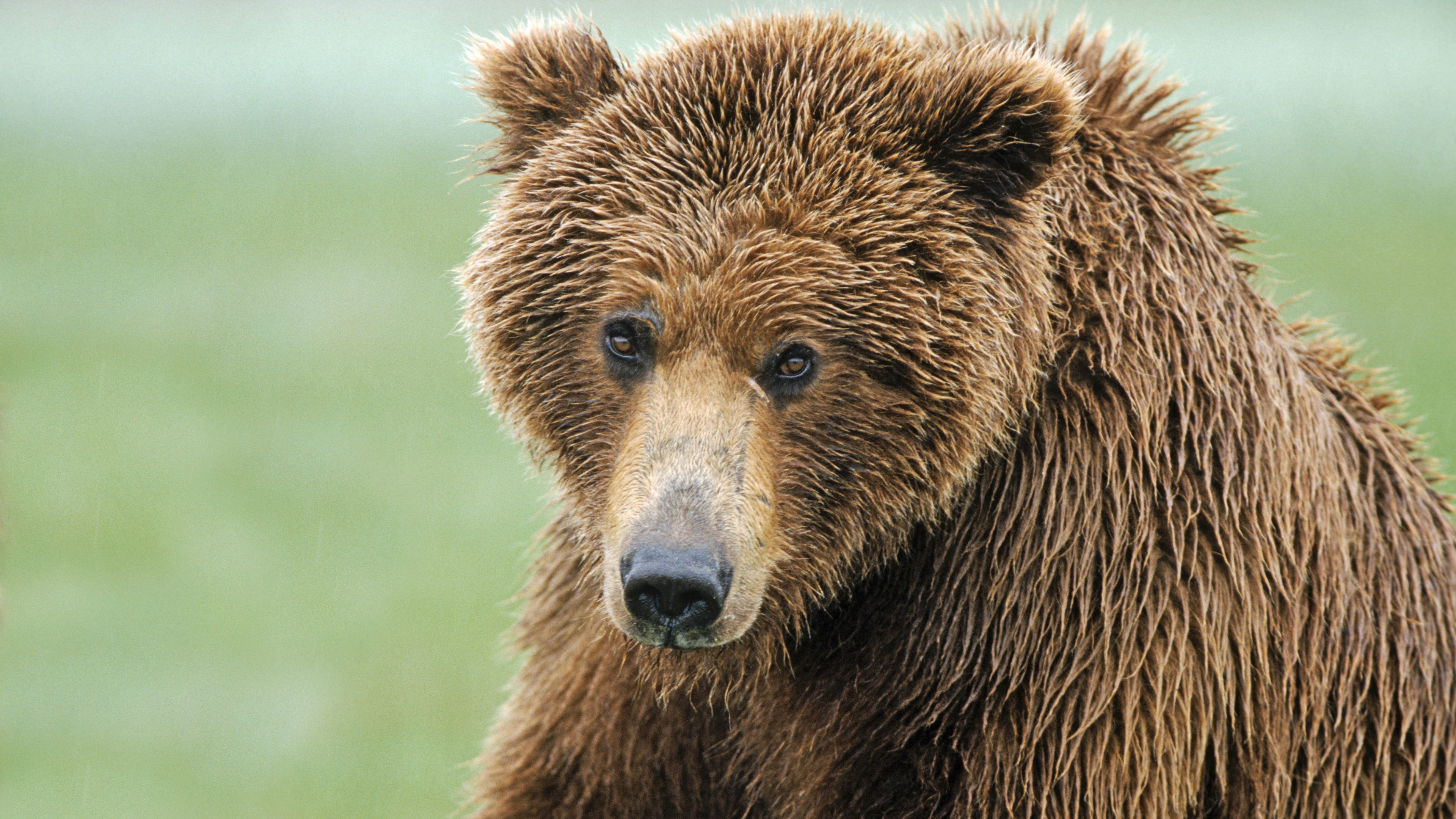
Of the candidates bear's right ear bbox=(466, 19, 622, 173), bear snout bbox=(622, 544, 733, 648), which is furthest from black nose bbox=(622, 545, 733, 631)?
bear's right ear bbox=(466, 19, 622, 173)

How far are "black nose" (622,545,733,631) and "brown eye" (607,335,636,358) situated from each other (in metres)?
0.57

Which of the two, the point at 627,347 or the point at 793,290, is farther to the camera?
the point at 627,347

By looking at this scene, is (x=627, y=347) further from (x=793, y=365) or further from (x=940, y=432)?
(x=940, y=432)

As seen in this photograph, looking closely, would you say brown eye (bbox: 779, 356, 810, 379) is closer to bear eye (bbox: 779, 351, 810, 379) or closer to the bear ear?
bear eye (bbox: 779, 351, 810, 379)

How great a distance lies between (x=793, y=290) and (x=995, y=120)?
643mm

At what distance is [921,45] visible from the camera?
4223 millimetres

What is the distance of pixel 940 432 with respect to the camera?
153 inches

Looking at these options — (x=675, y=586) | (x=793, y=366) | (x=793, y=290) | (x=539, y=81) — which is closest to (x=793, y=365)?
(x=793, y=366)

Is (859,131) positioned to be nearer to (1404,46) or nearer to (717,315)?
(717,315)

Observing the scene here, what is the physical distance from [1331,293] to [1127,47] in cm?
1628

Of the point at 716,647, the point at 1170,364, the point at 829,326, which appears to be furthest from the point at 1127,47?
the point at 716,647

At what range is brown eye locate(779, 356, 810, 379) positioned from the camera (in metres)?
3.87

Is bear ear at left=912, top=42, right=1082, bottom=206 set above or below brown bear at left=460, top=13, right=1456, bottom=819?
above

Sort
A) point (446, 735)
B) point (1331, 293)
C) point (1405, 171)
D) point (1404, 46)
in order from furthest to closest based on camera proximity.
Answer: point (1404, 46)
point (1405, 171)
point (1331, 293)
point (446, 735)
